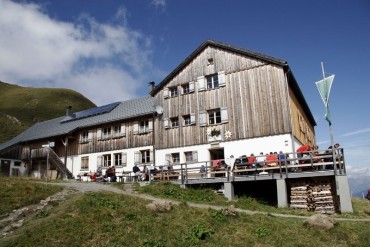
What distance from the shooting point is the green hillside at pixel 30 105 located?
83.2m

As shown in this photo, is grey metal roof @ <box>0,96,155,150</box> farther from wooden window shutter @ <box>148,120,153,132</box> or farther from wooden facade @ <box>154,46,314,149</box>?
wooden facade @ <box>154,46,314,149</box>

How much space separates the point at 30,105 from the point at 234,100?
A: 92.4 m

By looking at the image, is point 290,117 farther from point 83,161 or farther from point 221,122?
point 83,161

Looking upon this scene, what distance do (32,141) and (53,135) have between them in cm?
506

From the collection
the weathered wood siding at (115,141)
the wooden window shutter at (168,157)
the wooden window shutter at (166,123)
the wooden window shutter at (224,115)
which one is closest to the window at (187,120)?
the wooden window shutter at (166,123)

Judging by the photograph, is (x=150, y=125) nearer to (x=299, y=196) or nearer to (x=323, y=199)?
(x=299, y=196)

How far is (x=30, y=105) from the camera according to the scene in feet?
335

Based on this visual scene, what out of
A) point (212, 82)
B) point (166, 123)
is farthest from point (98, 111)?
point (212, 82)

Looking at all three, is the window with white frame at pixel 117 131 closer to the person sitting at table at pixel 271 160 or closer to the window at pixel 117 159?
the window at pixel 117 159

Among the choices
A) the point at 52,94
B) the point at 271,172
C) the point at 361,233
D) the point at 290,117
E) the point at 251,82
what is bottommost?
the point at 361,233

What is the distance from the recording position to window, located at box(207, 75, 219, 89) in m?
26.8

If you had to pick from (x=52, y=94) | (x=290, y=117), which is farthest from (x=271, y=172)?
(x=52, y=94)

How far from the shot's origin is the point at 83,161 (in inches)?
1342

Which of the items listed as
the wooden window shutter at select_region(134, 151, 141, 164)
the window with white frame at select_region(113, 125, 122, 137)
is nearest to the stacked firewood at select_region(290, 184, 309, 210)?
the wooden window shutter at select_region(134, 151, 141, 164)
